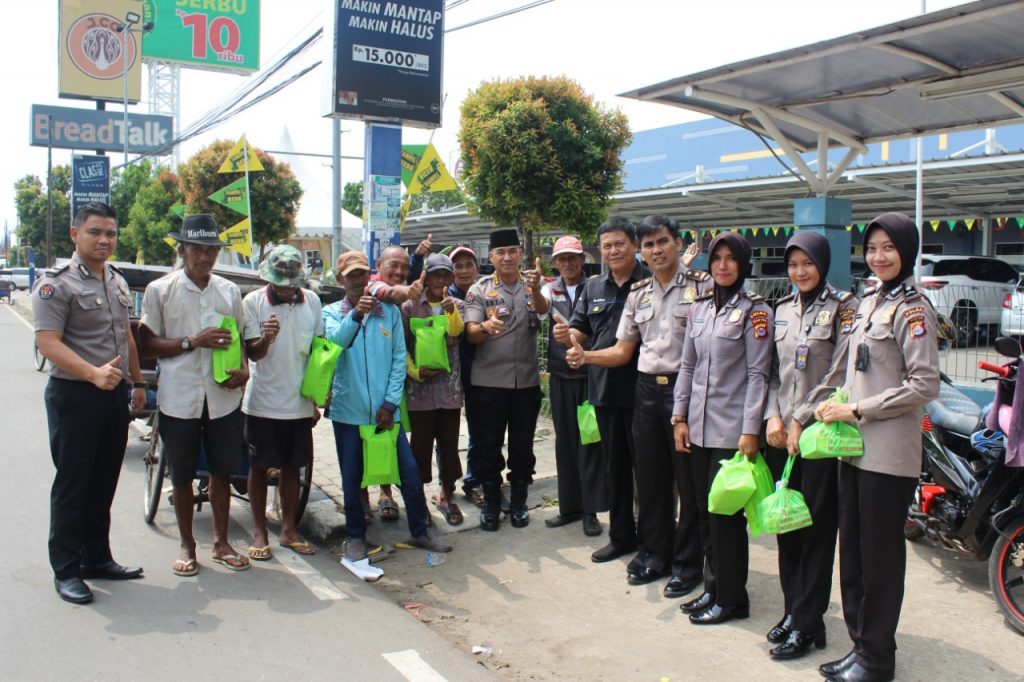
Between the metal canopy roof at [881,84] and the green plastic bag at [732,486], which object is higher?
the metal canopy roof at [881,84]

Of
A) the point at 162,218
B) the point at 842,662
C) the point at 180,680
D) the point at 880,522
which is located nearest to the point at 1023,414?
the point at 880,522

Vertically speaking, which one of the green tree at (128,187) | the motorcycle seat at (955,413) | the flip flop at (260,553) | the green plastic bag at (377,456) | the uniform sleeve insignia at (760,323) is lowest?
the flip flop at (260,553)

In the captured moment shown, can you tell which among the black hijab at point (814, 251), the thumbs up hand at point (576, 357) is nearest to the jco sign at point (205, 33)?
the thumbs up hand at point (576, 357)

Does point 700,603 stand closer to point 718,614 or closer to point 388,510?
point 718,614

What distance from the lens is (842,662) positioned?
3.60 meters

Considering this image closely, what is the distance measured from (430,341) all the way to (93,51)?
49.5 meters

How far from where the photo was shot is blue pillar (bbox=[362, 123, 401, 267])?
9750mm

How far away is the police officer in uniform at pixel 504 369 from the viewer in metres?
5.77

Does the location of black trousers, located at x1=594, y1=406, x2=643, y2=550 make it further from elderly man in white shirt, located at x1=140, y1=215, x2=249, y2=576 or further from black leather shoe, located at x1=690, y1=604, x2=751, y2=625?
elderly man in white shirt, located at x1=140, y1=215, x2=249, y2=576

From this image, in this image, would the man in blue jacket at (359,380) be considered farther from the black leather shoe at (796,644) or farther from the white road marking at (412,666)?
the black leather shoe at (796,644)

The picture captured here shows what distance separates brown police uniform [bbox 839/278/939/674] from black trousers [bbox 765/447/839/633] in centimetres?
17

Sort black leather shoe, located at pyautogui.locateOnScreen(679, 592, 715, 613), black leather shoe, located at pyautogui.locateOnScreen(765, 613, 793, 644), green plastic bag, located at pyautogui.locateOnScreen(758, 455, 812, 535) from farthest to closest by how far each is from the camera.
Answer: black leather shoe, located at pyautogui.locateOnScreen(679, 592, 715, 613)
black leather shoe, located at pyautogui.locateOnScreen(765, 613, 793, 644)
green plastic bag, located at pyautogui.locateOnScreen(758, 455, 812, 535)

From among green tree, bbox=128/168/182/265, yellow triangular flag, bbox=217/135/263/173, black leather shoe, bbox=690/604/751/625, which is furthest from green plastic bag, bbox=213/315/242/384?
green tree, bbox=128/168/182/265

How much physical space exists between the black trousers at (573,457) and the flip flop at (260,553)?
2.01 metres
